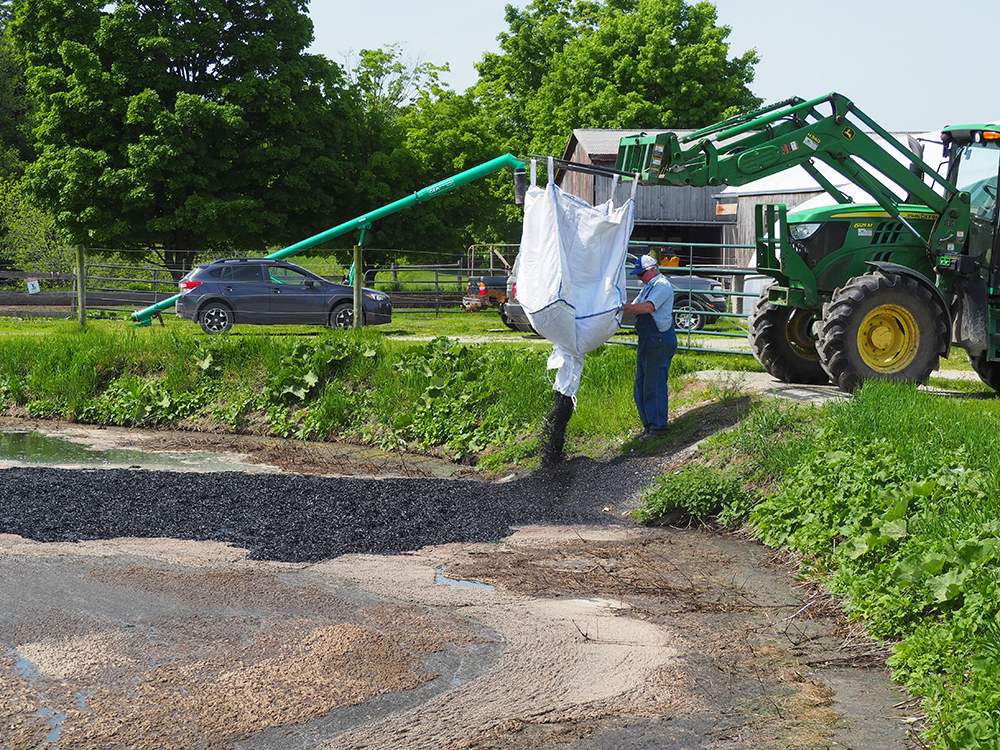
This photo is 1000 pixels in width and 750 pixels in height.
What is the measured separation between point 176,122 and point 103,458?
20699 millimetres

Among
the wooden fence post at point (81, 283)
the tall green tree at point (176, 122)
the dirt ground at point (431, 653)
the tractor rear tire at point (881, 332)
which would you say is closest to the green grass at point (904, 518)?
the dirt ground at point (431, 653)

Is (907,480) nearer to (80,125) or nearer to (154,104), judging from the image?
(154,104)

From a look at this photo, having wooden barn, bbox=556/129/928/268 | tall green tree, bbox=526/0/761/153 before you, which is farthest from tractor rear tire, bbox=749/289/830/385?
tall green tree, bbox=526/0/761/153

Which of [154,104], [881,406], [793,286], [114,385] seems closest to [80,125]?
[154,104]

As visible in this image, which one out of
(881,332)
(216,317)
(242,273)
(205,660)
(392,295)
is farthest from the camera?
(392,295)

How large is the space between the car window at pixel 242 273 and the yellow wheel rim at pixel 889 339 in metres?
14.2

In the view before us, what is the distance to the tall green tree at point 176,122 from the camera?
31.2 m

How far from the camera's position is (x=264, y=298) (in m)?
22.0

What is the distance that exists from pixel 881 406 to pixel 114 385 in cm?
1107

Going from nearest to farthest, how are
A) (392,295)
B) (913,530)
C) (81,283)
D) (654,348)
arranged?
(913,530) < (654,348) < (81,283) < (392,295)

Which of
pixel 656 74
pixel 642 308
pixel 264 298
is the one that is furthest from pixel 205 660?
pixel 656 74

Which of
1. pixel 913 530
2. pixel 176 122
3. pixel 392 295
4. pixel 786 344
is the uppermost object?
pixel 176 122

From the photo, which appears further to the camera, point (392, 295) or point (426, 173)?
point (426, 173)

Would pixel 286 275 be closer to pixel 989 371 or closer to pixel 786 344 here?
pixel 786 344
